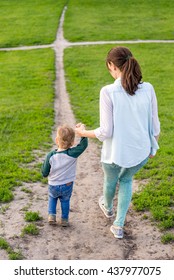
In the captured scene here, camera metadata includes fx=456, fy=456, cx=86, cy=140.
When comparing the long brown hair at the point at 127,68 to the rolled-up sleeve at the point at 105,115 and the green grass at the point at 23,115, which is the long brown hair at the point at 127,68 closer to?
the rolled-up sleeve at the point at 105,115

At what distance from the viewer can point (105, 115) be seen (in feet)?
17.5

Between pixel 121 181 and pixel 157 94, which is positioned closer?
pixel 121 181

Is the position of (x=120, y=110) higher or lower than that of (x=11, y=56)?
higher

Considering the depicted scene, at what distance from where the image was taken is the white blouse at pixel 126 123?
5285mm

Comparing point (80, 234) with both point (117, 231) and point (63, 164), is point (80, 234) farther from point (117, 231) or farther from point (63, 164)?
point (63, 164)

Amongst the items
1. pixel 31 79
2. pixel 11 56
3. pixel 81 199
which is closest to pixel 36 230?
pixel 81 199

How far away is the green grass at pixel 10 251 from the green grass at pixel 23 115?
1.36 m

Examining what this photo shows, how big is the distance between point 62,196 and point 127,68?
6.65 feet

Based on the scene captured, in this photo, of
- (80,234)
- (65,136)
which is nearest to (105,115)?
(65,136)

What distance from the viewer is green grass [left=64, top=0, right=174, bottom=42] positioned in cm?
2769

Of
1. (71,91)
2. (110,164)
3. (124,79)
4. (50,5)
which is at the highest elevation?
(124,79)

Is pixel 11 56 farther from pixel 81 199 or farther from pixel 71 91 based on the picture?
pixel 81 199

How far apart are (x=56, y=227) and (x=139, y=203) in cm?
138

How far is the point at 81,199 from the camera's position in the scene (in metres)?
7.25
